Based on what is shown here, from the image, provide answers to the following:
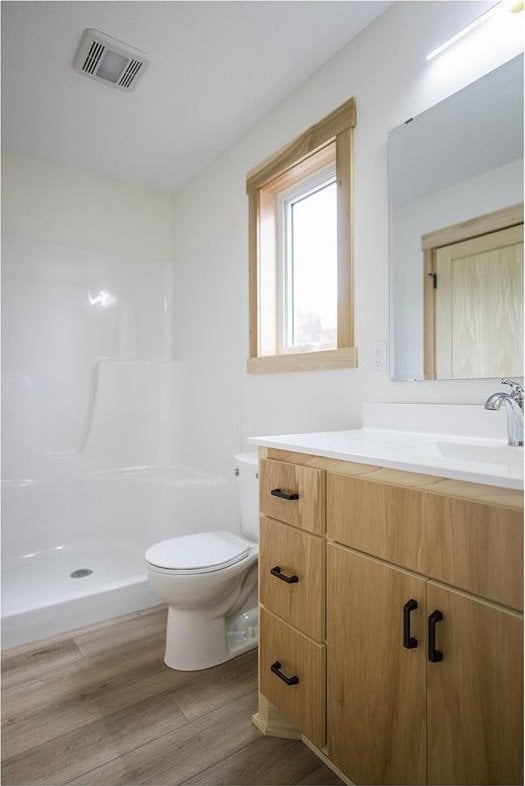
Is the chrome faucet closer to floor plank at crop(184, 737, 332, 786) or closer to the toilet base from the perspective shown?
floor plank at crop(184, 737, 332, 786)

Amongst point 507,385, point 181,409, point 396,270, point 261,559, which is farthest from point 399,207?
point 181,409

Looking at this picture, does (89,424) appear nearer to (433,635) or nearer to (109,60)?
(109,60)

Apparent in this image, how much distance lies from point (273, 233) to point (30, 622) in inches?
80.9

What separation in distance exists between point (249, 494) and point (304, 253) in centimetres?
115

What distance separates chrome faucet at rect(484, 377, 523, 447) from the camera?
115 cm

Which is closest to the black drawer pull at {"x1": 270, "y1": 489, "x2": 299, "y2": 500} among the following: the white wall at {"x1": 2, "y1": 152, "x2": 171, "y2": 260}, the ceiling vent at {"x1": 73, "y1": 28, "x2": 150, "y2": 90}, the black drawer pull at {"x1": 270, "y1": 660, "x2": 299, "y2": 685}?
the black drawer pull at {"x1": 270, "y1": 660, "x2": 299, "y2": 685}

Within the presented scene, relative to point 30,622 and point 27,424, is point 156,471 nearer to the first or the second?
point 27,424

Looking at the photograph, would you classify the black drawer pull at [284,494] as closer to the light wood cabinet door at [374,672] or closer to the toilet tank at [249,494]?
the light wood cabinet door at [374,672]

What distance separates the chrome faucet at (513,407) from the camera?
115cm

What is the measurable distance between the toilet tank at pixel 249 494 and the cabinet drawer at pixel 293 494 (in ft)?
1.65

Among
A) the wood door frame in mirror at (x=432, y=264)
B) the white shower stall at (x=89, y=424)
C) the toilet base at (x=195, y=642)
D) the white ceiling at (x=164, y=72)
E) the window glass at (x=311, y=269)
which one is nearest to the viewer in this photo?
the wood door frame in mirror at (x=432, y=264)

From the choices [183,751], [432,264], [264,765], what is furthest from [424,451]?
[183,751]

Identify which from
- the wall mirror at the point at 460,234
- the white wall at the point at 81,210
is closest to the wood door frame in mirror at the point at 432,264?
the wall mirror at the point at 460,234

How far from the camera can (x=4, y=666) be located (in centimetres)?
170
